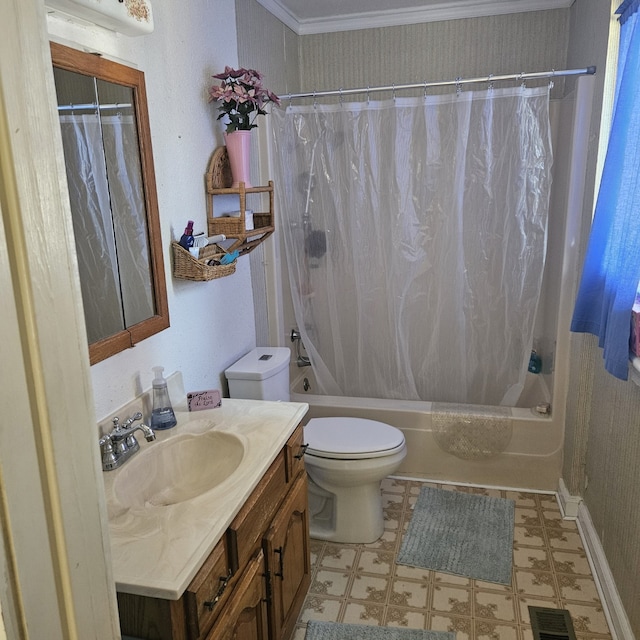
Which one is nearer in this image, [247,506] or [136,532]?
[136,532]

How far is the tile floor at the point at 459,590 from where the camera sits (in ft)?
6.89

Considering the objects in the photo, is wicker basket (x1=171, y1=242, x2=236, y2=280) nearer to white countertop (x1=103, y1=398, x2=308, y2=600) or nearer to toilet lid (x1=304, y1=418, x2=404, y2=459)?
white countertop (x1=103, y1=398, x2=308, y2=600)

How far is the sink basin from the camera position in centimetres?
167

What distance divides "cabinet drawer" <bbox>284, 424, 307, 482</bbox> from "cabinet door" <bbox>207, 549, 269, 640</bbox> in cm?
32

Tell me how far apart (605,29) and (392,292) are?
1.44 m

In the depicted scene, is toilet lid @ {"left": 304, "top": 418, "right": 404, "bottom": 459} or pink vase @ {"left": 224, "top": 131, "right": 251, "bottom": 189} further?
toilet lid @ {"left": 304, "top": 418, "right": 404, "bottom": 459}

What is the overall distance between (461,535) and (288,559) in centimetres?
104

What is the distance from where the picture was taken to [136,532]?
132 cm

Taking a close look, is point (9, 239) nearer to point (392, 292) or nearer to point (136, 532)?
point (136, 532)

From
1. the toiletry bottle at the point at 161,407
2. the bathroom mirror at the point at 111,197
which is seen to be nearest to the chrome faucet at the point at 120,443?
the toiletry bottle at the point at 161,407

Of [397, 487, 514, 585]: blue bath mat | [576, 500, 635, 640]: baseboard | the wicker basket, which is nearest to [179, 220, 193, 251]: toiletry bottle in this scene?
the wicker basket

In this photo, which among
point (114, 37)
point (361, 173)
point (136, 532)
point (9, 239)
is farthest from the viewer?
point (361, 173)

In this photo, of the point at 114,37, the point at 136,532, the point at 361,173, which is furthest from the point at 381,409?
the point at 114,37

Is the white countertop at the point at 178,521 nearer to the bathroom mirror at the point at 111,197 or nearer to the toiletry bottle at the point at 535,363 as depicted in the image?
the bathroom mirror at the point at 111,197
